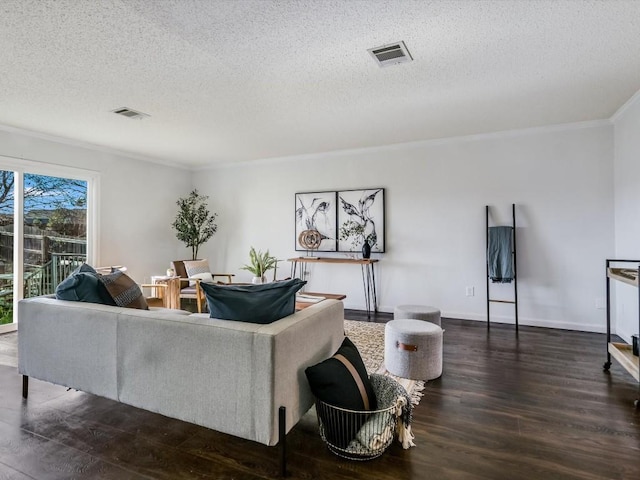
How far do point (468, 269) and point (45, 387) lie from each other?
4.48 metres

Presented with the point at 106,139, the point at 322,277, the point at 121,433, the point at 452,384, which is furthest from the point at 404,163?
the point at 121,433

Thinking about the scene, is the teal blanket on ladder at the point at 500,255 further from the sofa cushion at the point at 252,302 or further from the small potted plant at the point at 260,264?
the sofa cushion at the point at 252,302

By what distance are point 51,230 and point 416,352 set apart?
4.74m

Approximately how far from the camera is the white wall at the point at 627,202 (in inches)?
133

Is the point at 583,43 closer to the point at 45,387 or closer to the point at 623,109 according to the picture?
the point at 623,109

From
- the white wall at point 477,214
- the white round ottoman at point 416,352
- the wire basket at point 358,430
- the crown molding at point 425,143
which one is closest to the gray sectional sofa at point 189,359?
the wire basket at point 358,430

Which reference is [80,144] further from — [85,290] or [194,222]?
[85,290]

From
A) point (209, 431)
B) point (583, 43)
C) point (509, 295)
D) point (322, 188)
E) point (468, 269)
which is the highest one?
point (583, 43)

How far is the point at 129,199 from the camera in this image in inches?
216

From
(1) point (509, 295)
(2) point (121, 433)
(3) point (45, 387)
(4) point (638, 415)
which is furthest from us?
(1) point (509, 295)

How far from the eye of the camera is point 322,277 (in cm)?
550

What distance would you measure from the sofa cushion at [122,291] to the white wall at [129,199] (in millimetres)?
3057

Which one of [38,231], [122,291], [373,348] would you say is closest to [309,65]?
[122,291]

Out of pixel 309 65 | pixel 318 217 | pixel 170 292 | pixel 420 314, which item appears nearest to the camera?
pixel 309 65
